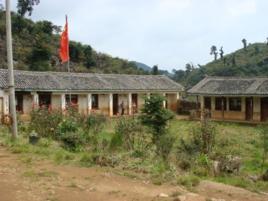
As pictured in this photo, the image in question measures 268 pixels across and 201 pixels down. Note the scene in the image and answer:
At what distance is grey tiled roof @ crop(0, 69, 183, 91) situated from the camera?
32.5 m

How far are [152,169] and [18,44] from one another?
4972 centimetres

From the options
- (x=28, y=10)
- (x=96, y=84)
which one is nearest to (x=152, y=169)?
(x=96, y=84)

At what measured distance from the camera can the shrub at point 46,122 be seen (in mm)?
16500

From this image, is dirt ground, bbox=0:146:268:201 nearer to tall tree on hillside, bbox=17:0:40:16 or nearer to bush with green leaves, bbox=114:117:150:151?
bush with green leaves, bbox=114:117:150:151

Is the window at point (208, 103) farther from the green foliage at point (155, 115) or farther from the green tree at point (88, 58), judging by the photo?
the green tree at point (88, 58)

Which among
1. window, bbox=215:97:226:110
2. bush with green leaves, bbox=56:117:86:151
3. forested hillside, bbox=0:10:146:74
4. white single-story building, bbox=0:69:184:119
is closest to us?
bush with green leaves, bbox=56:117:86:151

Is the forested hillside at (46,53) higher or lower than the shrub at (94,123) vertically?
higher

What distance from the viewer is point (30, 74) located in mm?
34125

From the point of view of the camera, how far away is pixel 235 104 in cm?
3534

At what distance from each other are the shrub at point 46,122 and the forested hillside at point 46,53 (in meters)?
32.7

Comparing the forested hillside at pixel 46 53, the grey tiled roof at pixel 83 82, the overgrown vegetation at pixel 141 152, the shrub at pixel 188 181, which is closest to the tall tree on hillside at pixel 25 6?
the forested hillside at pixel 46 53

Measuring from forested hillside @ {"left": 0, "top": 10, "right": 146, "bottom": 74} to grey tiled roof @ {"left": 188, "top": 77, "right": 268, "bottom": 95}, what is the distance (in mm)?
20298

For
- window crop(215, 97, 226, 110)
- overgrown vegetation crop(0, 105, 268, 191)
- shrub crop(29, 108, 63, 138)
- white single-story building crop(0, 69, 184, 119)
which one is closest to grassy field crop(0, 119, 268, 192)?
overgrown vegetation crop(0, 105, 268, 191)

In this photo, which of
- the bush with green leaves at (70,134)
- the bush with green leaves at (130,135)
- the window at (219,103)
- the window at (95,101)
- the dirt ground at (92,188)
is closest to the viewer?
the dirt ground at (92,188)
